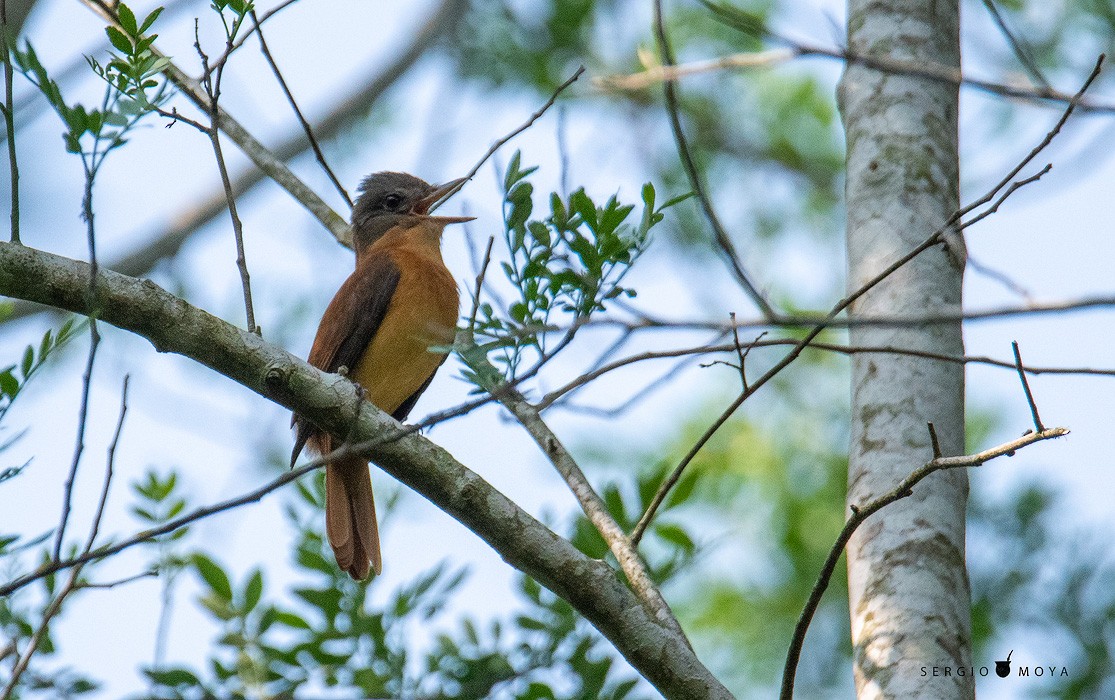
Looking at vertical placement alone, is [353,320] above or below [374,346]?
above

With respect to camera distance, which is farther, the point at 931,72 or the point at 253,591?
the point at 253,591

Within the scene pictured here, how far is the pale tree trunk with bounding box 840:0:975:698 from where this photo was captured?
123 inches

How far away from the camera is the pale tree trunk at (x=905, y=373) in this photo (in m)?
3.13

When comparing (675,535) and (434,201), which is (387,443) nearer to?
(675,535)

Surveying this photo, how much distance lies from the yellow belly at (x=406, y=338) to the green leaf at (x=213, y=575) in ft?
3.91

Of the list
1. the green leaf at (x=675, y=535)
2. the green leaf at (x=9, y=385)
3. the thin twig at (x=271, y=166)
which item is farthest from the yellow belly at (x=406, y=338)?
the green leaf at (x=9, y=385)

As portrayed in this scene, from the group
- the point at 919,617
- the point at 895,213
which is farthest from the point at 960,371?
the point at 919,617

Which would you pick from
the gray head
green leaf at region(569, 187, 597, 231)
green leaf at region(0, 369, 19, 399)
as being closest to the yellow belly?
the gray head

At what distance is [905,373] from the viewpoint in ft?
11.8

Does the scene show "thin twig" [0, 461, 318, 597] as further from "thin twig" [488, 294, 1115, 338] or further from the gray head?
the gray head

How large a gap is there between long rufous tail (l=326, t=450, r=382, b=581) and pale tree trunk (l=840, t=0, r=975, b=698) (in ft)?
7.47

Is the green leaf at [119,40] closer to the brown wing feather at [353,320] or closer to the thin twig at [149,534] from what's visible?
the thin twig at [149,534]

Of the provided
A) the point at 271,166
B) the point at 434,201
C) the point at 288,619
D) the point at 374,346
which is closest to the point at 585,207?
the point at 271,166

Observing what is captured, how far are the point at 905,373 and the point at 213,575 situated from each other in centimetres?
290
